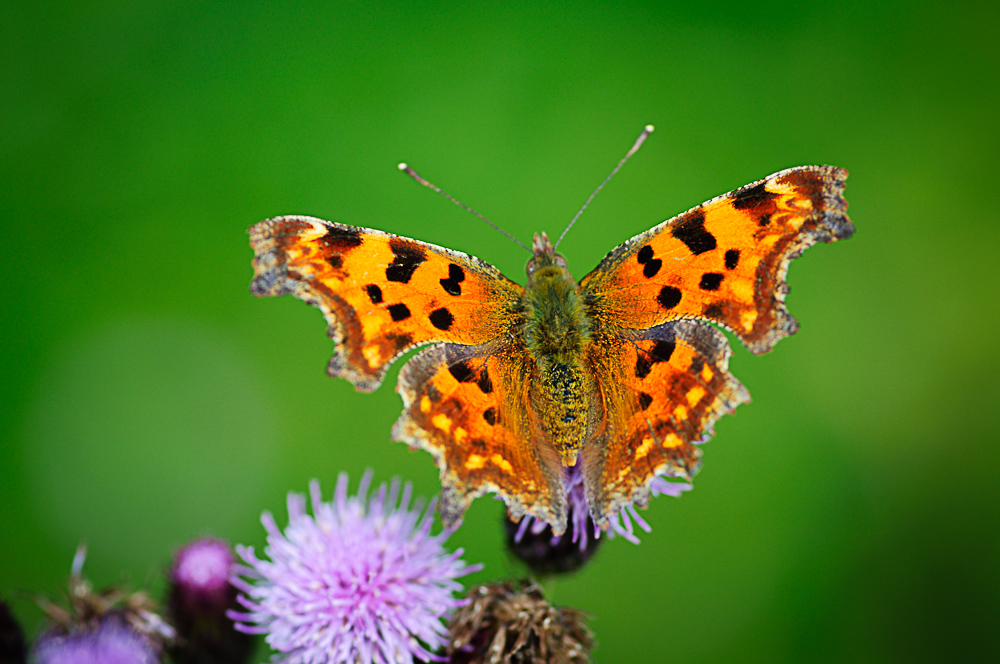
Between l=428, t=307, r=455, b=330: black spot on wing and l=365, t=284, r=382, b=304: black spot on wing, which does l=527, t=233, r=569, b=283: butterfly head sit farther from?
l=365, t=284, r=382, b=304: black spot on wing

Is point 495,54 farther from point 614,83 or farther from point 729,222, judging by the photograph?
point 729,222

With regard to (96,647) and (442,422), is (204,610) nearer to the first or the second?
(96,647)

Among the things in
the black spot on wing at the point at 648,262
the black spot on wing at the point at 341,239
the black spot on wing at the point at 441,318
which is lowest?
the black spot on wing at the point at 441,318

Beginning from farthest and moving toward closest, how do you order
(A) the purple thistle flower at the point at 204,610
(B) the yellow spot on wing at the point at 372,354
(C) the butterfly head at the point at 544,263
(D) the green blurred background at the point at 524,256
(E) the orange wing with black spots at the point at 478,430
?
(D) the green blurred background at the point at 524,256
(A) the purple thistle flower at the point at 204,610
(C) the butterfly head at the point at 544,263
(B) the yellow spot on wing at the point at 372,354
(E) the orange wing with black spots at the point at 478,430

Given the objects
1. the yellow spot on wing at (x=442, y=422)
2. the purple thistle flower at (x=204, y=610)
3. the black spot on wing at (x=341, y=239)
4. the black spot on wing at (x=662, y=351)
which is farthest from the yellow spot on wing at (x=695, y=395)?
the purple thistle flower at (x=204, y=610)

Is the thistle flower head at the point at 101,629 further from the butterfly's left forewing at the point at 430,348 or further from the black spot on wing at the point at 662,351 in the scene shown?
the black spot on wing at the point at 662,351

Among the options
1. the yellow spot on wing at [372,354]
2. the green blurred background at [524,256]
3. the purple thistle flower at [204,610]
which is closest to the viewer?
the yellow spot on wing at [372,354]

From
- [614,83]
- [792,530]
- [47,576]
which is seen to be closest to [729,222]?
[792,530]

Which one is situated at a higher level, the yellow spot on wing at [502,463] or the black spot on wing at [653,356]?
the black spot on wing at [653,356]
